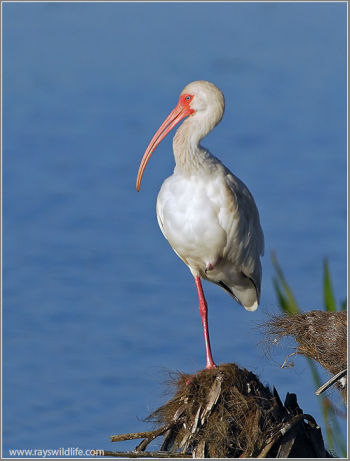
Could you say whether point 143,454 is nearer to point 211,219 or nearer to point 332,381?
point 332,381

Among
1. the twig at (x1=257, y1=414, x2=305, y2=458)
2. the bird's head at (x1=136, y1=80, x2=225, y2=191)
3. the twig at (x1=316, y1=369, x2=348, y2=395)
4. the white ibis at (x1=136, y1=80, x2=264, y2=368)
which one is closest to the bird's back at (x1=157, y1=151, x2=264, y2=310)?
the white ibis at (x1=136, y1=80, x2=264, y2=368)

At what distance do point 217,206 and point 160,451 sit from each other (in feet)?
5.98

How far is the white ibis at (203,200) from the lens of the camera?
723 centimetres

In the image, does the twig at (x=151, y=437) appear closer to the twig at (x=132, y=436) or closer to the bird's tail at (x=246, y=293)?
the twig at (x=132, y=436)

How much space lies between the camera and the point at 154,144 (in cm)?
780

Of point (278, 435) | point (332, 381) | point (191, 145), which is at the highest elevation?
point (191, 145)

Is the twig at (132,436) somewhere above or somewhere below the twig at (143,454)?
above

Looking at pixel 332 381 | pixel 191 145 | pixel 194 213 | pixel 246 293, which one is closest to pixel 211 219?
pixel 194 213

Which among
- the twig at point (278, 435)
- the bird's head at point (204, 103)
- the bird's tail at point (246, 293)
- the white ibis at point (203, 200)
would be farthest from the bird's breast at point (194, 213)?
the twig at point (278, 435)

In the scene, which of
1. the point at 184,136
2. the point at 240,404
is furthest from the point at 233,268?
the point at 240,404

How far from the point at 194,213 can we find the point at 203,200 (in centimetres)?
11

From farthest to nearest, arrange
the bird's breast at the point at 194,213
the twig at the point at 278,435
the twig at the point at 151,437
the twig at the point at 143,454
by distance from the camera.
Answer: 1. the bird's breast at the point at 194,213
2. the twig at the point at 151,437
3. the twig at the point at 278,435
4. the twig at the point at 143,454

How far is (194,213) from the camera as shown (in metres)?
7.23

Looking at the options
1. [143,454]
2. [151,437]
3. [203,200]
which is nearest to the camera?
[143,454]
